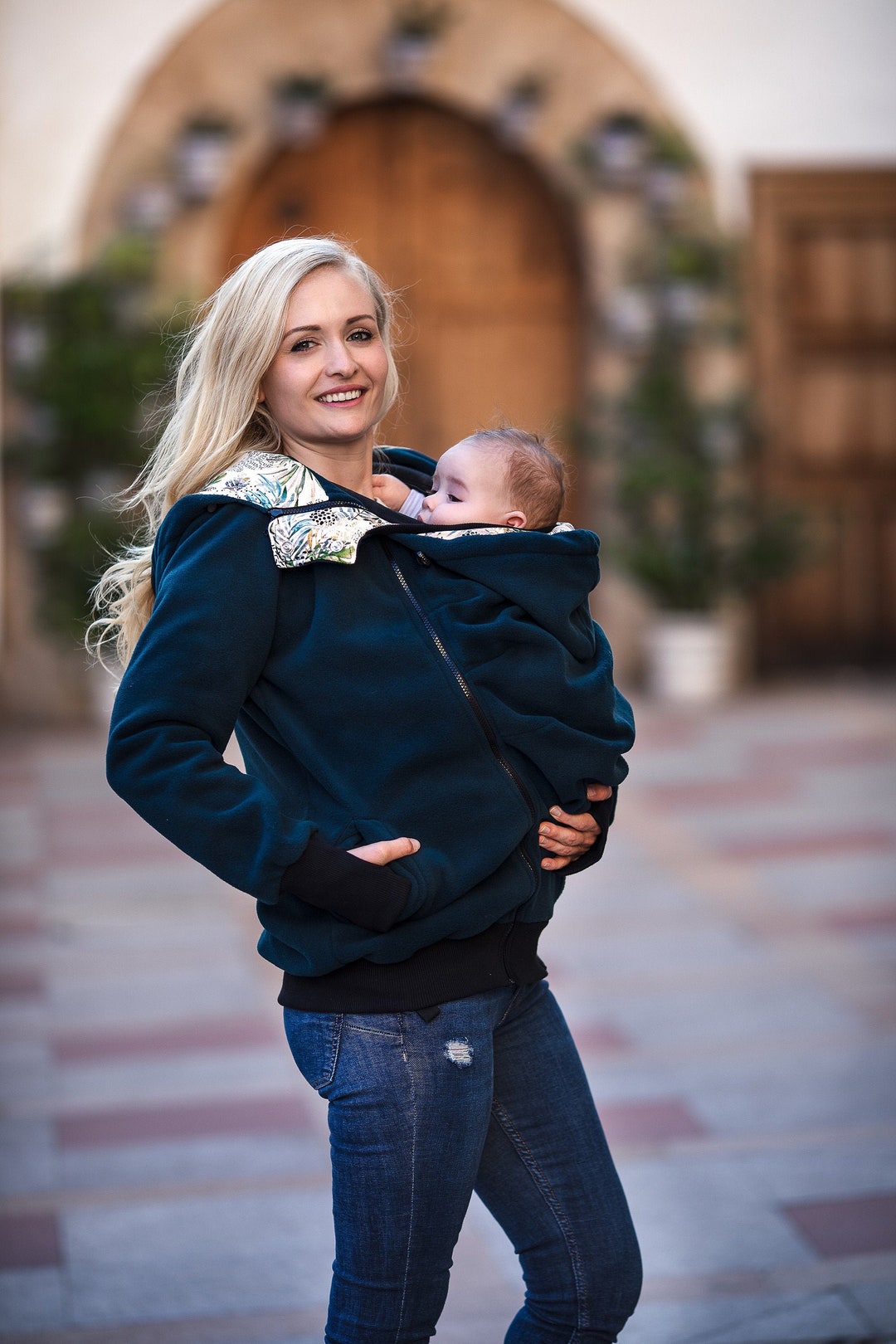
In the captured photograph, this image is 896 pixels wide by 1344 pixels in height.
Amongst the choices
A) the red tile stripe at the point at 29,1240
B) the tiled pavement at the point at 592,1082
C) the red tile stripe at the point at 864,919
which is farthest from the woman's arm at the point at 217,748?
the red tile stripe at the point at 864,919

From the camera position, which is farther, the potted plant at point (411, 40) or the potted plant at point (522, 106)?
the potted plant at point (522, 106)

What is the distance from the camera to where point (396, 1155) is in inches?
66.6

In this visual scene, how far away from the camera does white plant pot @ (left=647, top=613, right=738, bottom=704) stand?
854cm

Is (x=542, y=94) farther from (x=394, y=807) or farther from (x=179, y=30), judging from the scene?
(x=394, y=807)

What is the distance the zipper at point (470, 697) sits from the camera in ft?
5.64

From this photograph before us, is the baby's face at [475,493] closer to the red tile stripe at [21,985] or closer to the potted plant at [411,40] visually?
the red tile stripe at [21,985]

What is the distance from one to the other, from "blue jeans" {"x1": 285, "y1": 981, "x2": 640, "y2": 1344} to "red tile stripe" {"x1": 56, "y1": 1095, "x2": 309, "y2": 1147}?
163 cm

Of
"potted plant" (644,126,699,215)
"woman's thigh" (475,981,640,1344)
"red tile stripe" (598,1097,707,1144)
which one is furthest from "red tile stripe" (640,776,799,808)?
"woman's thigh" (475,981,640,1344)

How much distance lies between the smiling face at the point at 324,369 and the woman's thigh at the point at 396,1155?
2.07ft

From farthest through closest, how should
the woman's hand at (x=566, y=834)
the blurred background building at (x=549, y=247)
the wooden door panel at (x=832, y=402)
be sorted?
the wooden door panel at (x=832, y=402), the blurred background building at (x=549, y=247), the woman's hand at (x=566, y=834)

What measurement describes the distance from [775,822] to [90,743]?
3.34 m

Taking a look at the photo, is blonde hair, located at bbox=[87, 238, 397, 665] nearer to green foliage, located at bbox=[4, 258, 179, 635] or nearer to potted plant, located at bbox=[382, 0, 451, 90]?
green foliage, located at bbox=[4, 258, 179, 635]

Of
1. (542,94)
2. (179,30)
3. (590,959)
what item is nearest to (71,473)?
(179,30)

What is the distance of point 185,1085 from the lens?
366cm
